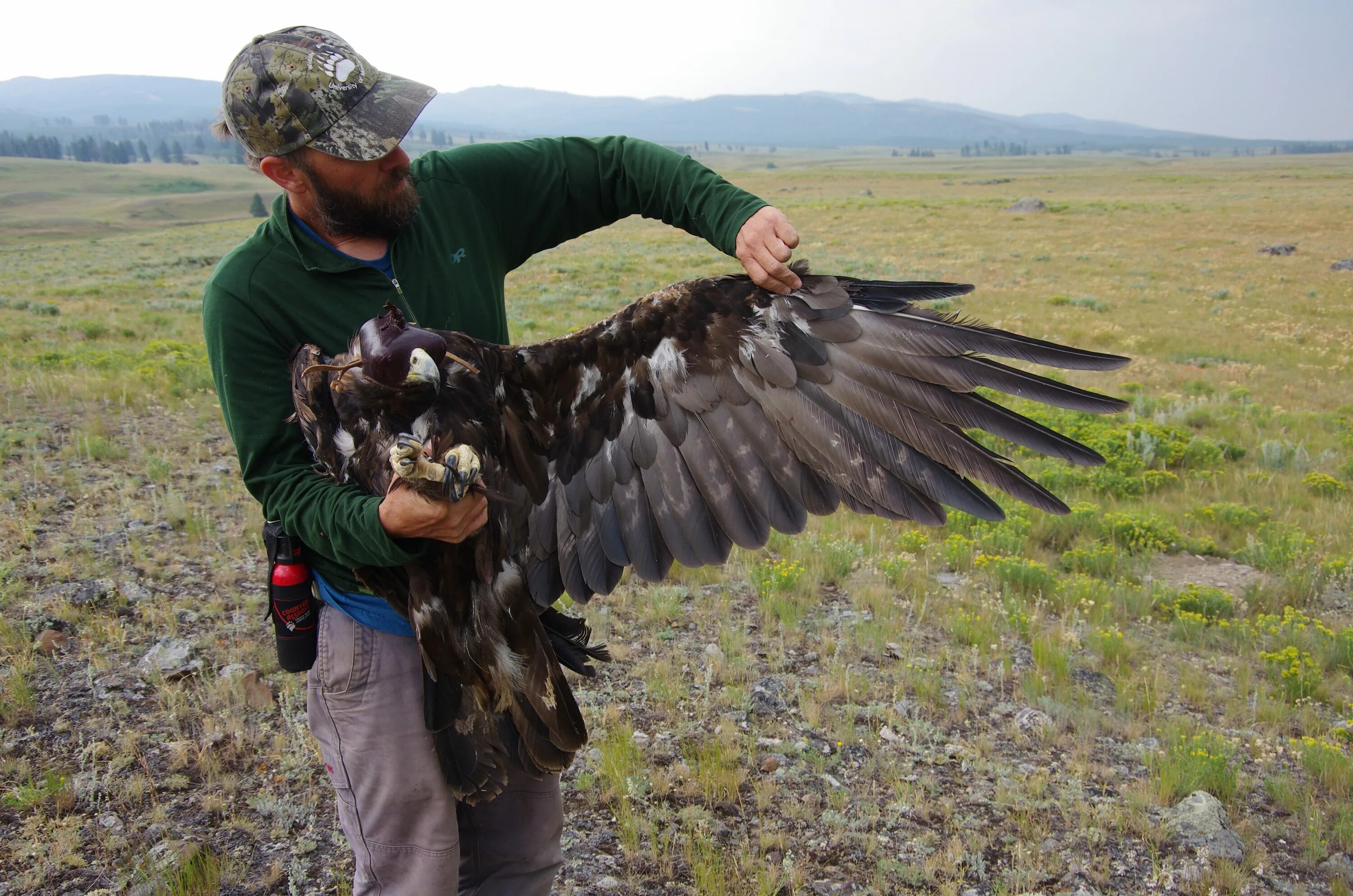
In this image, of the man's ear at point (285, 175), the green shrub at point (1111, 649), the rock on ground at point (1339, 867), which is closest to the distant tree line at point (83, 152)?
the man's ear at point (285, 175)

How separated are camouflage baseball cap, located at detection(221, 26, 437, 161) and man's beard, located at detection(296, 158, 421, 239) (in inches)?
4.4

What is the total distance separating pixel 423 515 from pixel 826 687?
10.7ft

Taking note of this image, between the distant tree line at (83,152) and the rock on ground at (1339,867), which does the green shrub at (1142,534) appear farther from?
the distant tree line at (83,152)

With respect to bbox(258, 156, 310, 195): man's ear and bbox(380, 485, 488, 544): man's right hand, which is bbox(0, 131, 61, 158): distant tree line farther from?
bbox(380, 485, 488, 544): man's right hand

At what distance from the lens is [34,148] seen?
165 metres

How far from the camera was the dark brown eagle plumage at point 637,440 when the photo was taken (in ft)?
8.71

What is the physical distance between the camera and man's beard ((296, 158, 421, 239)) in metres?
2.51

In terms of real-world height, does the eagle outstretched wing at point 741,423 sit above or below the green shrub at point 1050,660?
above

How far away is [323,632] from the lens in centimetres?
266

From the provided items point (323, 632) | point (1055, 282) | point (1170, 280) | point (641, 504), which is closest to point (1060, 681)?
point (641, 504)

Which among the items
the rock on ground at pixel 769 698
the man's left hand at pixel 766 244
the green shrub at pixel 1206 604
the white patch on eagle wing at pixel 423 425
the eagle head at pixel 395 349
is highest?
the man's left hand at pixel 766 244

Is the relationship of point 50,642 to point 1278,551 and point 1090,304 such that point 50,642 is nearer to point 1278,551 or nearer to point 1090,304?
point 1278,551

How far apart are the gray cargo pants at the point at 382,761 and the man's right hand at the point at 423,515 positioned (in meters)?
0.60

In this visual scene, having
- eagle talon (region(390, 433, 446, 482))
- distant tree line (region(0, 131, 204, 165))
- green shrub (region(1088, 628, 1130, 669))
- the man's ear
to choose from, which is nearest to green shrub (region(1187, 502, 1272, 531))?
green shrub (region(1088, 628, 1130, 669))
